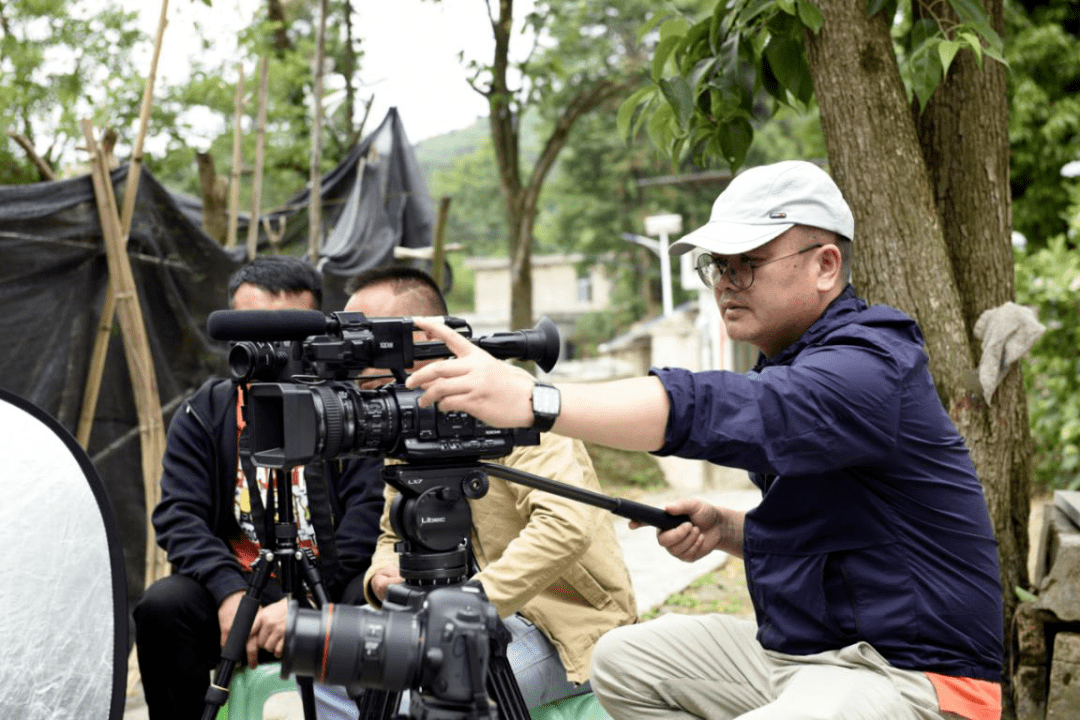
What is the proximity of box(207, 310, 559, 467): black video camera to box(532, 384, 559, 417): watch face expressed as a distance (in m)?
0.14

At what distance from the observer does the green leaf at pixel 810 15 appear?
3156 millimetres

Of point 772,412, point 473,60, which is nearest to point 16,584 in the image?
point 772,412

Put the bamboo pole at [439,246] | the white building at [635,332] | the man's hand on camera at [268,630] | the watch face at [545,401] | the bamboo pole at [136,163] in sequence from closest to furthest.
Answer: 1. the watch face at [545,401]
2. the man's hand on camera at [268,630]
3. the bamboo pole at [136,163]
4. the bamboo pole at [439,246]
5. the white building at [635,332]

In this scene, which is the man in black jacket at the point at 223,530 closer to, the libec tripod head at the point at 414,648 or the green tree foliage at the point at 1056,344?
the libec tripod head at the point at 414,648

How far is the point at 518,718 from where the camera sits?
7.19 ft

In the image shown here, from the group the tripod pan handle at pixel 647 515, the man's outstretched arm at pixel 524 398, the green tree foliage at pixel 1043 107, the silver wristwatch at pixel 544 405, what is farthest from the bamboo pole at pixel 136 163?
the green tree foliage at pixel 1043 107

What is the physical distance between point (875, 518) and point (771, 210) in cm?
65

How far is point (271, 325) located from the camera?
1.96 m

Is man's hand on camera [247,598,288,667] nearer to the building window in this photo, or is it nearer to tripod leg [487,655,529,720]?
tripod leg [487,655,529,720]

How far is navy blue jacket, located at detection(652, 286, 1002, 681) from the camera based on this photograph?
2037mm

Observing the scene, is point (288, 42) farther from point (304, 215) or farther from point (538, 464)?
point (538, 464)

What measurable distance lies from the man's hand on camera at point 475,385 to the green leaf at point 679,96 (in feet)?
5.34

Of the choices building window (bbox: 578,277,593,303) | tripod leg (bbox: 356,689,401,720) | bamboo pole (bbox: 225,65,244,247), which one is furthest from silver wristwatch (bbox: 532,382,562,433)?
building window (bbox: 578,277,593,303)

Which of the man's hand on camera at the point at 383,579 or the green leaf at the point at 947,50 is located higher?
the green leaf at the point at 947,50
